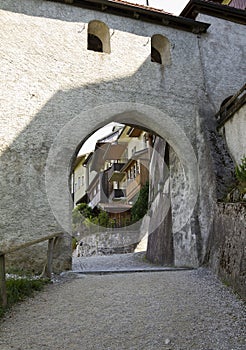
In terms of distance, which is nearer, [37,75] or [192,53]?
[37,75]

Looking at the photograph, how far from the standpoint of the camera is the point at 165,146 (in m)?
12.5

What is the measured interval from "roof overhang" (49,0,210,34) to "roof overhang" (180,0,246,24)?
25.1 inches

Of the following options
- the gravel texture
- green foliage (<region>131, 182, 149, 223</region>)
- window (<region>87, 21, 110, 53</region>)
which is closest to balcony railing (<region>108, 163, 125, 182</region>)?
green foliage (<region>131, 182, 149, 223</region>)

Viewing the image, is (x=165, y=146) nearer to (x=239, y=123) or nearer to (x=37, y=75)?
(x=239, y=123)

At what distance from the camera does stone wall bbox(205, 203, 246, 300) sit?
18.7 feet

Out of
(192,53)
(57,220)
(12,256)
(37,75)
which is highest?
(192,53)

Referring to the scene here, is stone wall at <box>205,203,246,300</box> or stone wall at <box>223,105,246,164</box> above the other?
stone wall at <box>223,105,246,164</box>

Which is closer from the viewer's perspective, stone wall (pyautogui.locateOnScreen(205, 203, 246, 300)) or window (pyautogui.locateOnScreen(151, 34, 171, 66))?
stone wall (pyautogui.locateOnScreen(205, 203, 246, 300))

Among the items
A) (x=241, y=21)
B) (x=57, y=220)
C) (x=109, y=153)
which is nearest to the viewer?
(x=57, y=220)

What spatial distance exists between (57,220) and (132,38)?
5969 mm

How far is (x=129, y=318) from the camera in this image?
447cm

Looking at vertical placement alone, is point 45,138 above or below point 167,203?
above

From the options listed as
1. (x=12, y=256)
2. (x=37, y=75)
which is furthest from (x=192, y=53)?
(x=12, y=256)

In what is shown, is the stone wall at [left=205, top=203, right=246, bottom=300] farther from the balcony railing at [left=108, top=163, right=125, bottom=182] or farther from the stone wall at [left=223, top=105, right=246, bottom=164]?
the balcony railing at [left=108, top=163, right=125, bottom=182]
